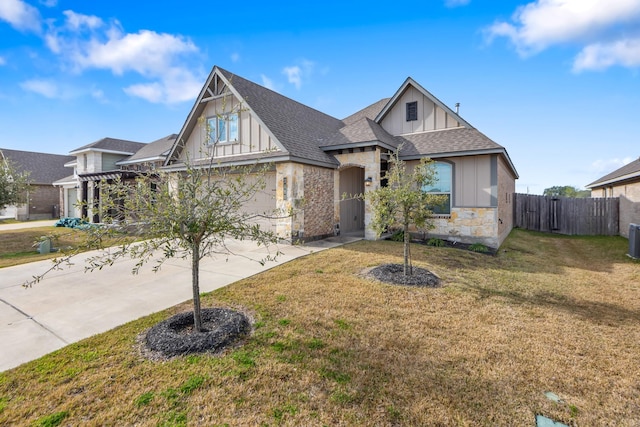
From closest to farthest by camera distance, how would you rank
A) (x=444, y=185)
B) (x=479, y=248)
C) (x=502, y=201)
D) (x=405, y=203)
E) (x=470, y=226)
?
(x=405, y=203), (x=479, y=248), (x=470, y=226), (x=444, y=185), (x=502, y=201)

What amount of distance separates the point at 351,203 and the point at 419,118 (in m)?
5.08

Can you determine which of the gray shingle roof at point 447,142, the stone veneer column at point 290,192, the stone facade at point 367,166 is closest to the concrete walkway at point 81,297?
the stone veneer column at point 290,192

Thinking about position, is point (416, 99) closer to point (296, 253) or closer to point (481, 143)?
point (481, 143)

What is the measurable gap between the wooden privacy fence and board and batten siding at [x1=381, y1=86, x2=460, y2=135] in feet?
30.5

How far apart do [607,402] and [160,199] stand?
5.39 meters

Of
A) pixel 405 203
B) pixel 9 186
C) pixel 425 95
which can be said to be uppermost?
pixel 425 95

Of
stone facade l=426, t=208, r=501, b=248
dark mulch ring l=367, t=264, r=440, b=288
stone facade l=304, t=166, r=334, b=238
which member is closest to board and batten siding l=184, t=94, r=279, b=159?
stone facade l=304, t=166, r=334, b=238

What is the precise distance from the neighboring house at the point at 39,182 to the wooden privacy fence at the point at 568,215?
130ft

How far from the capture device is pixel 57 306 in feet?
16.6

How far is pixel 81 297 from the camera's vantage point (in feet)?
18.1

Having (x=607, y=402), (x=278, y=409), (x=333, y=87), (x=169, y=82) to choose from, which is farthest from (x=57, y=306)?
(x=333, y=87)

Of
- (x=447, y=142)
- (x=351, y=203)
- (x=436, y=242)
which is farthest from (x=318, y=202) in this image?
(x=447, y=142)

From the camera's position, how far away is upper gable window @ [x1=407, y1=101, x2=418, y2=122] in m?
13.5

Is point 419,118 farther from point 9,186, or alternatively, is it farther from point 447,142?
point 9,186
